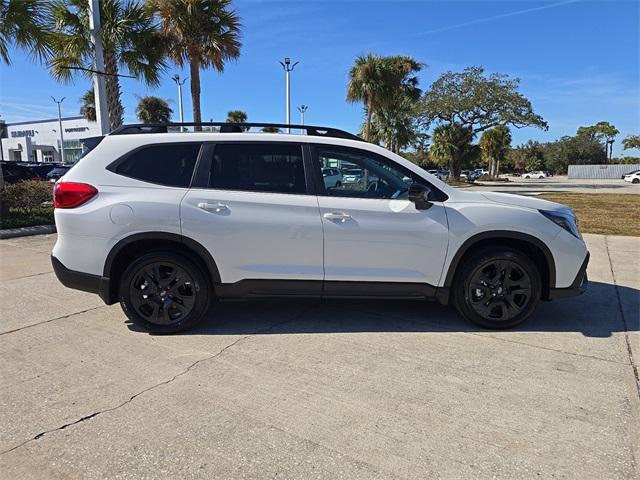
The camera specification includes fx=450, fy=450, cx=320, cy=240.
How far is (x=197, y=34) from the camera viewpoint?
15125 mm

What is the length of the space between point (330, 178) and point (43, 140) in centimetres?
8197

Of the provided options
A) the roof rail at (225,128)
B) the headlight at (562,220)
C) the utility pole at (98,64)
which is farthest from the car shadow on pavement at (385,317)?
the utility pole at (98,64)

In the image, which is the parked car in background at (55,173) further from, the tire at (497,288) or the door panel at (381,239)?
the tire at (497,288)

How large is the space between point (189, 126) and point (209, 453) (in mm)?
2980

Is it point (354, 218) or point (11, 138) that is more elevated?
point (11, 138)

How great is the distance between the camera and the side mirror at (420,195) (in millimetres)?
3910

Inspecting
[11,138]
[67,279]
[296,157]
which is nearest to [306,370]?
[296,157]

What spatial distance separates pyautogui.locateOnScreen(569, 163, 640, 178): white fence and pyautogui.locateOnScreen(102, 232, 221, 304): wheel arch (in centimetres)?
8104

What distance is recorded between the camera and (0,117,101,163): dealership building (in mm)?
66312

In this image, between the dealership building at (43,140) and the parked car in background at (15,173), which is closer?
the parked car in background at (15,173)

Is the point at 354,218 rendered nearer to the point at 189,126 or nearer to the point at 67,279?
the point at 189,126

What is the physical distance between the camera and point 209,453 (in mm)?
2451

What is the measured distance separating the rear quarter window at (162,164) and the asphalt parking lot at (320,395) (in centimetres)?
142

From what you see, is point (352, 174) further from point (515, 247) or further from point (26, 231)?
point (26, 231)
